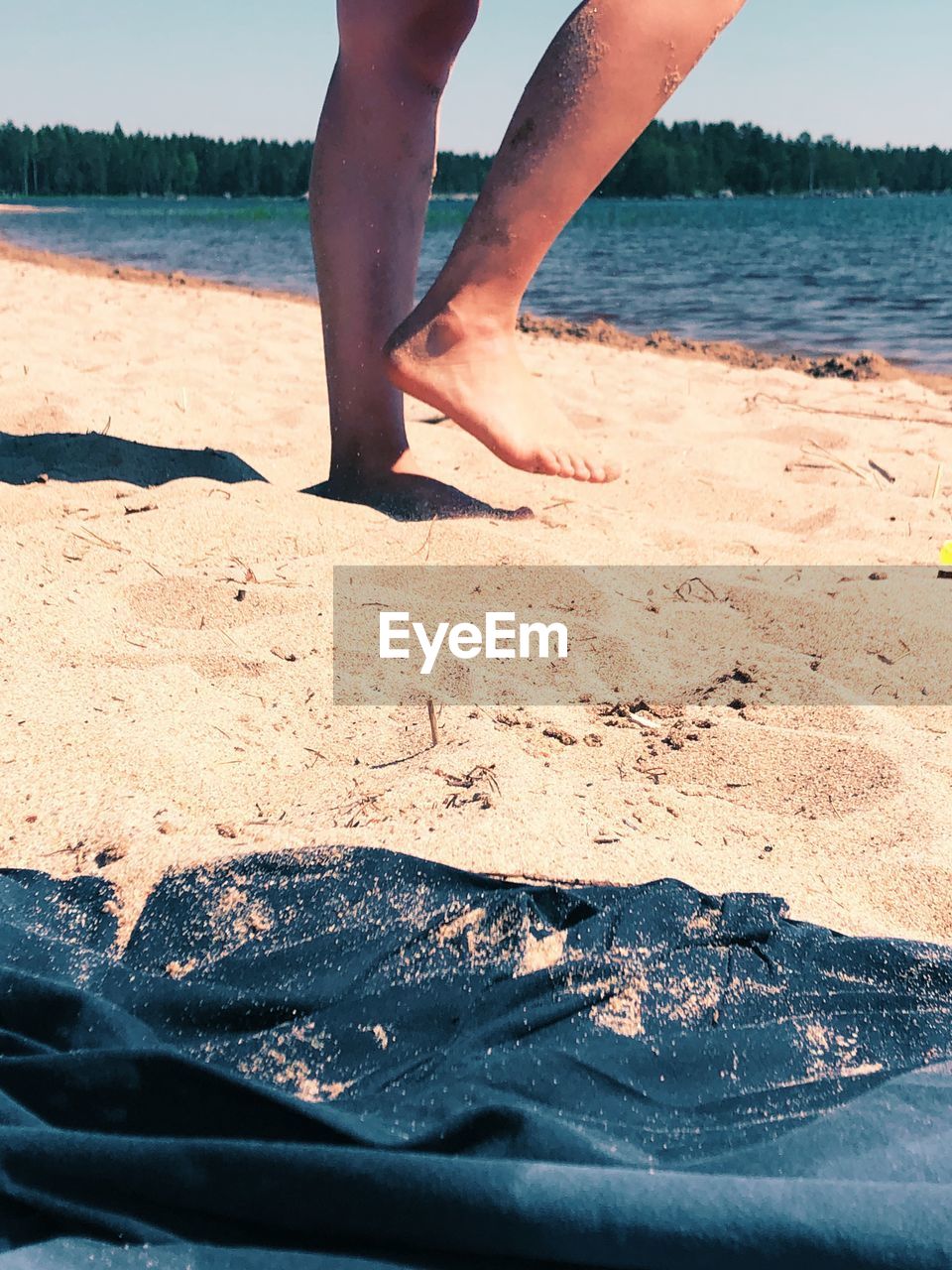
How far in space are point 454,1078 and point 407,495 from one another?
146cm

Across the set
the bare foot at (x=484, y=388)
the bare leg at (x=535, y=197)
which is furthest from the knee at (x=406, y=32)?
the bare foot at (x=484, y=388)

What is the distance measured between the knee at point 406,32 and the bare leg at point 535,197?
15.8 inches

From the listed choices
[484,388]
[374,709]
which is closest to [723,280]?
[484,388]

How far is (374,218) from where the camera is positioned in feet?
7.01

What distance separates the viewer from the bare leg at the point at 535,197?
5.55ft

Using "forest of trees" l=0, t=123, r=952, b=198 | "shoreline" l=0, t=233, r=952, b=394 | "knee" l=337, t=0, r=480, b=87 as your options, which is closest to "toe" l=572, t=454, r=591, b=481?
"knee" l=337, t=0, r=480, b=87

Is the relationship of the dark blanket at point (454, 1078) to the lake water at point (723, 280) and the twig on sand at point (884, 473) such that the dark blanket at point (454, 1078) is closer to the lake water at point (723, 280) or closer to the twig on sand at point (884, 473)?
the twig on sand at point (884, 473)

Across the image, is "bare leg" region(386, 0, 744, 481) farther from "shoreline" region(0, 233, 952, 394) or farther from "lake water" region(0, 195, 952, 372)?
"lake water" region(0, 195, 952, 372)

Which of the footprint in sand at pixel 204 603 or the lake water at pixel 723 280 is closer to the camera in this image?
the footprint in sand at pixel 204 603

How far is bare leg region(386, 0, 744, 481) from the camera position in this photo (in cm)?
169

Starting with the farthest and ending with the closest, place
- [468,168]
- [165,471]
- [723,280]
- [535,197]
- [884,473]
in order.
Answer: [468,168]
[723,280]
[884,473]
[165,471]
[535,197]

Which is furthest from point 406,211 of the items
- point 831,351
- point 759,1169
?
point 831,351

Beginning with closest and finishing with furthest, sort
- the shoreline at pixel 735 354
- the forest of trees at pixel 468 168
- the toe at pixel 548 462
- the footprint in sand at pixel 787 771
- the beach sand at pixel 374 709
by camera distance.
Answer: the beach sand at pixel 374 709 < the footprint in sand at pixel 787 771 < the toe at pixel 548 462 < the shoreline at pixel 735 354 < the forest of trees at pixel 468 168
